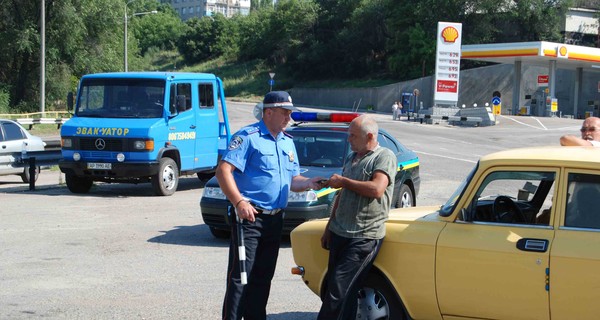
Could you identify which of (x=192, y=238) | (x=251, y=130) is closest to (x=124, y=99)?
(x=192, y=238)

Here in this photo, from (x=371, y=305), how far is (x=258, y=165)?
51.7 inches

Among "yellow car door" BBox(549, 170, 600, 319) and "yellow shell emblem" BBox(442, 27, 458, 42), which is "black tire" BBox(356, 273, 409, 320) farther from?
"yellow shell emblem" BBox(442, 27, 458, 42)

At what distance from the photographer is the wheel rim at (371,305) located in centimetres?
580

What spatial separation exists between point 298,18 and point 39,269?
286 feet

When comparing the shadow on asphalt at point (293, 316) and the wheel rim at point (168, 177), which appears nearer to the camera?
the shadow on asphalt at point (293, 316)

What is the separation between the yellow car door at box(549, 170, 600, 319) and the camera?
4945mm

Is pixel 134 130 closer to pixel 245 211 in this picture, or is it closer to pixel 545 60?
pixel 245 211

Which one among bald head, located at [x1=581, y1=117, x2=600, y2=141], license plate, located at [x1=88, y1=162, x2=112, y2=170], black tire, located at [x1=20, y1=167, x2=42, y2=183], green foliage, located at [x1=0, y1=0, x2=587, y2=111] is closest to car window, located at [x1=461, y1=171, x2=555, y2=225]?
bald head, located at [x1=581, y1=117, x2=600, y2=141]

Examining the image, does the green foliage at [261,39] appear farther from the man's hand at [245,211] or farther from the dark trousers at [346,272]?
the dark trousers at [346,272]

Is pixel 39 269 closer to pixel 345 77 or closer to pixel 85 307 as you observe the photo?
pixel 85 307

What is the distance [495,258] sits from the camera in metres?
5.26

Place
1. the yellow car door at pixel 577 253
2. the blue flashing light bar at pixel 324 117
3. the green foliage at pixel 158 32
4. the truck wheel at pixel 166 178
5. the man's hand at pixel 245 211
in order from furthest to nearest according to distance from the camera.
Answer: the green foliage at pixel 158 32 < the truck wheel at pixel 166 178 < the blue flashing light bar at pixel 324 117 < the man's hand at pixel 245 211 < the yellow car door at pixel 577 253

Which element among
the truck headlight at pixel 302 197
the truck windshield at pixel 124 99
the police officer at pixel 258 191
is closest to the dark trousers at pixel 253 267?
the police officer at pixel 258 191

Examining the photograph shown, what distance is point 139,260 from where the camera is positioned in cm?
960
